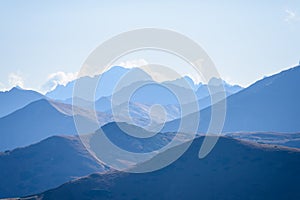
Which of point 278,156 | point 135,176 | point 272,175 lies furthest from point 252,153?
point 135,176

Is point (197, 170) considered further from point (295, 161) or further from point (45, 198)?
point (45, 198)

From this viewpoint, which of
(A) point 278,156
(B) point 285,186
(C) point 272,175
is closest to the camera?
(B) point 285,186

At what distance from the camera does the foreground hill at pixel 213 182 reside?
165350mm

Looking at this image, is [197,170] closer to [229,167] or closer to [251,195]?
[229,167]

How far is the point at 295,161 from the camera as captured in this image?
6998 inches

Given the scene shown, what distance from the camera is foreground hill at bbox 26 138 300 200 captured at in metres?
165

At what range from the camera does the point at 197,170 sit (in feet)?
641

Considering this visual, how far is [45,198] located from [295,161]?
342 feet

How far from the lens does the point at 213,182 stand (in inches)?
7136

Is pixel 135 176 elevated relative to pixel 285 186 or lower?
elevated

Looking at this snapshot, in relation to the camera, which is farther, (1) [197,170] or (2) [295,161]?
(1) [197,170]

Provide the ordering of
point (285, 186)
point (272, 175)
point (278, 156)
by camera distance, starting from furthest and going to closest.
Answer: point (278, 156) → point (272, 175) → point (285, 186)

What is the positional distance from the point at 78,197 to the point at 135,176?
3200cm

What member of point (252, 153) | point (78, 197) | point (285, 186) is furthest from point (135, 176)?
point (285, 186)
